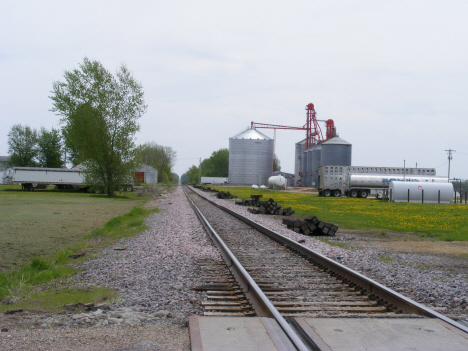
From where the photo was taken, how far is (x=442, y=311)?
5.89 metres

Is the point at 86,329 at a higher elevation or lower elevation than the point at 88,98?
lower

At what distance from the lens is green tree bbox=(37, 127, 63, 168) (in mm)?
98375

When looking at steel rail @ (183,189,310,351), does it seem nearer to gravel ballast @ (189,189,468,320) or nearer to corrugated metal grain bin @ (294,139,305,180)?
gravel ballast @ (189,189,468,320)

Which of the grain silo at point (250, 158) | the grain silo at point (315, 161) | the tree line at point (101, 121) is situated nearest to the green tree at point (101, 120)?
the tree line at point (101, 121)

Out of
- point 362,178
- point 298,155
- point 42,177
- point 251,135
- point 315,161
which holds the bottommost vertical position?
point 42,177

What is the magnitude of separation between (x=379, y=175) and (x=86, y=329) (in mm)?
52290

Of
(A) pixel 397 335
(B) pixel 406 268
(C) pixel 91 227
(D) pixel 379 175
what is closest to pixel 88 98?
(C) pixel 91 227

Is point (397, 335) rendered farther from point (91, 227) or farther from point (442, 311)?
point (91, 227)

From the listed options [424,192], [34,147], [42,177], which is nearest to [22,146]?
[34,147]

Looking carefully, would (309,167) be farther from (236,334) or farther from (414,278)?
(236,334)

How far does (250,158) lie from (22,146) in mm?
54900

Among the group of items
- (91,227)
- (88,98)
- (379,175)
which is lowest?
(91,227)

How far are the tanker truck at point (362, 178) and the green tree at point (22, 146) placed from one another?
240 feet

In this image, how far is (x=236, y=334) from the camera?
4.62 m
